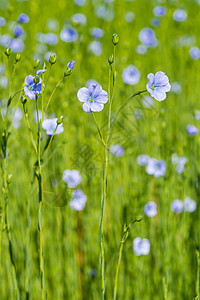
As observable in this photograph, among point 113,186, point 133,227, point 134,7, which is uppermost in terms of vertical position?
point 134,7

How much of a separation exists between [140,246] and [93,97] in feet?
2.88

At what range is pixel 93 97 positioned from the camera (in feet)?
3.04

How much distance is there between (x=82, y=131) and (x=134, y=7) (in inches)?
102

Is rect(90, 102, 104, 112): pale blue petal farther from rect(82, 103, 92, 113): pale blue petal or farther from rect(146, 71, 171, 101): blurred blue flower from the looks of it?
rect(146, 71, 171, 101): blurred blue flower

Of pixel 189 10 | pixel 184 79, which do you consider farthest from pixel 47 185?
pixel 189 10

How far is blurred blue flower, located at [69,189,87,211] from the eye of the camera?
177cm

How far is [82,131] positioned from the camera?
2.29 metres

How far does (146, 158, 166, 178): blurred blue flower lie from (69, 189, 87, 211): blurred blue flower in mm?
346

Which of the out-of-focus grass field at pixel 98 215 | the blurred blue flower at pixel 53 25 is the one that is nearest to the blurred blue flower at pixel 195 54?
the out-of-focus grass field at pixel 98 215

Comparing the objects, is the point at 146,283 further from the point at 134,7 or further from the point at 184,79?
the point at 134,7

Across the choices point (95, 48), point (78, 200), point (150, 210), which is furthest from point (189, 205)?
point (95, 48)

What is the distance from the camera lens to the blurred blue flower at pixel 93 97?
2.96 feet

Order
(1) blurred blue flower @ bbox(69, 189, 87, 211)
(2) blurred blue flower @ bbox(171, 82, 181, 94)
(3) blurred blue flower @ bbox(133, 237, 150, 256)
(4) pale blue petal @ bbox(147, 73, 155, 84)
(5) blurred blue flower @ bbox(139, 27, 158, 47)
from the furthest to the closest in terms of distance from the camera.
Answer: (5) blurred blue flower @ bbox(139, 27, 158, 47), (2) blurred blue flower @ bbox(171, 82, 181, 94), (1) blurred blue flower @ bbox(69, 189, 87, 211), (3) blurred blue flower @ bbox(133, 237, 150, 256), (4) pale blue petal @ bbox(147, 73, 155, 84)

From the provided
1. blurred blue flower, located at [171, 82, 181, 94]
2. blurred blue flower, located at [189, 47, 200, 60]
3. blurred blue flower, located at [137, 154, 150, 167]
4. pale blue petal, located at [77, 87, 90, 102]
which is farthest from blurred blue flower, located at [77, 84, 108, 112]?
blurred blue flower, located at [189, 47, 200, 60]
